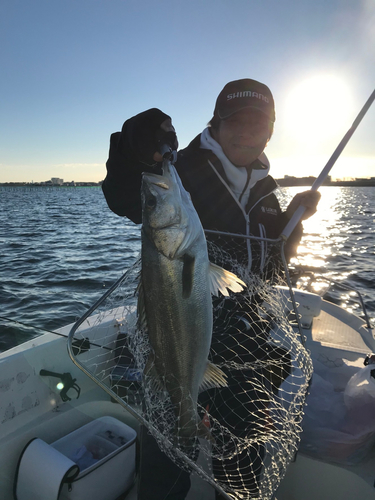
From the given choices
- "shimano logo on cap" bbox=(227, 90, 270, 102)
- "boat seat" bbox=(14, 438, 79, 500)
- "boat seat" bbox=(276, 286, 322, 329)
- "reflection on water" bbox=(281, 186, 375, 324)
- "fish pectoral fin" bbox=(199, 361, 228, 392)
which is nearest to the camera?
"fish pectoral fin" bbox=(199, 361, 228, 392)

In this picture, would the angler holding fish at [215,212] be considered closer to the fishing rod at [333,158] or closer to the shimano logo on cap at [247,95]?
the shimano logo on cap at [247,95]

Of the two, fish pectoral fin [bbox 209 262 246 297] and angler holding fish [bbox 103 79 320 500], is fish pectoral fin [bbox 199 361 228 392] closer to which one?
angler holding fish [bbox 103 79 320 500]

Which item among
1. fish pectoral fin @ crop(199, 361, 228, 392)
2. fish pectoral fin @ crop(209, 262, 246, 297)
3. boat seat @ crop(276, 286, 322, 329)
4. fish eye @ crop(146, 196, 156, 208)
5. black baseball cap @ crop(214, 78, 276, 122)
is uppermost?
black baseball cap @ crop(214, 78, 276, 122)

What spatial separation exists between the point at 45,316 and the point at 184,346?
752cm

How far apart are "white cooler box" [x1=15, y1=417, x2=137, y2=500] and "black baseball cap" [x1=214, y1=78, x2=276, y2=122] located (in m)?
3.40

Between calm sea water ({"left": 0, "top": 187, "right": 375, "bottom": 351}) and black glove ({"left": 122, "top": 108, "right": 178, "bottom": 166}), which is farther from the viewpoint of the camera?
calm sea water ({"left": 0, "top": 187, "right": 375, "bottom": 351})

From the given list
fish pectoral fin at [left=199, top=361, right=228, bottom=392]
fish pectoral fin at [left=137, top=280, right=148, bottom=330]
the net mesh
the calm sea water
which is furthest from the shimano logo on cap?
the calm sea water

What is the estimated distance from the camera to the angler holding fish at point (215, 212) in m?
2.13

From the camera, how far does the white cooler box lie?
2.90m

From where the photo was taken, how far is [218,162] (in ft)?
10.5

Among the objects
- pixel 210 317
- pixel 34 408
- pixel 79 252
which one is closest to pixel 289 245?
pixel 210 317

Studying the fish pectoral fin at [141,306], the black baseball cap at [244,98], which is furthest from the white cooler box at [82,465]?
the black baseball cap at [244,98]

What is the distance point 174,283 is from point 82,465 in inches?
96.1

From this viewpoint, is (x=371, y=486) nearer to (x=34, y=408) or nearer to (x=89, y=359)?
(x=89, y=359)
